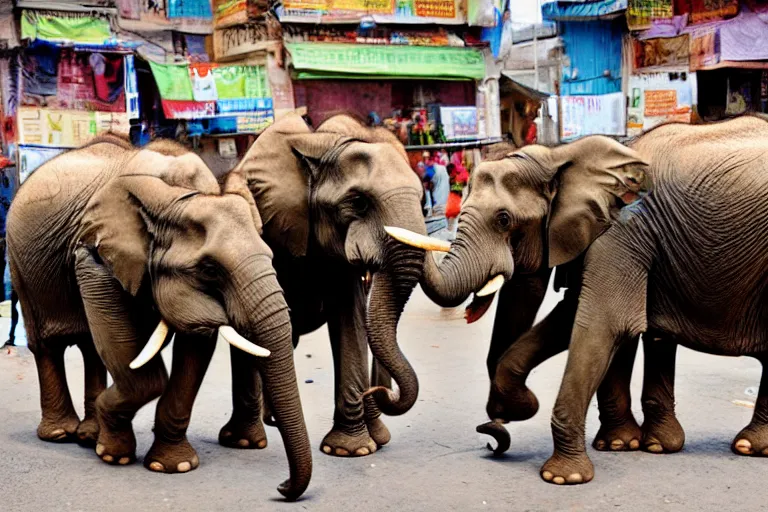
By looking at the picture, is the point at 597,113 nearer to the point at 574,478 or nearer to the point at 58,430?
the point at 58,430

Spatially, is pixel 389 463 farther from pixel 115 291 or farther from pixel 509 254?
pixel 115 291

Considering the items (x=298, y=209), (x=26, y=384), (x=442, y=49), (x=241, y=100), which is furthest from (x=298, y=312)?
(x=442, y=49)

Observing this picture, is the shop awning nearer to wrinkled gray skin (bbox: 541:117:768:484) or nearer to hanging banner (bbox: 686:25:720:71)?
hanging banner (bbox: 686:25:720:71)

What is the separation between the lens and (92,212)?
5.84m

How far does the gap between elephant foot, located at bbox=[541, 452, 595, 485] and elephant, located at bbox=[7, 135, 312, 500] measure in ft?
4.35

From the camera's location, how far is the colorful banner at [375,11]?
1889cm

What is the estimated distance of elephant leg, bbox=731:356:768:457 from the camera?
6.27 metres

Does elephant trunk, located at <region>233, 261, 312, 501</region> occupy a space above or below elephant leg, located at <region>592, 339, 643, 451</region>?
above

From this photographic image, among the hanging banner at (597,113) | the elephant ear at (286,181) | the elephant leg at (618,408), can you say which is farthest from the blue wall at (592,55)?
the elephant ear at (286,181)

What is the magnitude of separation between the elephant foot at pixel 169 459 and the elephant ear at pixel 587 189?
2208mm

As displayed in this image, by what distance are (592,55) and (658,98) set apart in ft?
5.57

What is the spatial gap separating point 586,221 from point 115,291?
2487mm

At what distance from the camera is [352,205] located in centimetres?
615

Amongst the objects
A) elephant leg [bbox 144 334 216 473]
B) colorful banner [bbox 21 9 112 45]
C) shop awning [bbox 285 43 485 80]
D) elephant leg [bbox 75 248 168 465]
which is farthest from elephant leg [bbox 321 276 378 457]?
shop awning [bbox 285 43 485 80]
